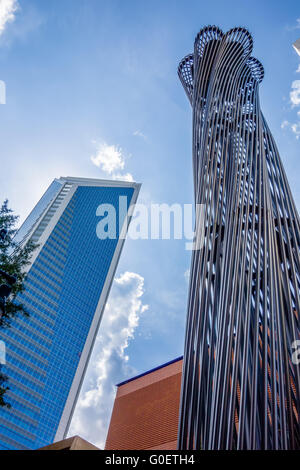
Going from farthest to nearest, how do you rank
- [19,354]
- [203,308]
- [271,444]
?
[19,354] < [203,308] < [271,444]

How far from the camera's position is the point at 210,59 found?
18.9m

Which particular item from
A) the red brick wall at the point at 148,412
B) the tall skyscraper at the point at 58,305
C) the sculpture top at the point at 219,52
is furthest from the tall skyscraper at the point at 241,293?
the tall skyscraper at the point at 58,305

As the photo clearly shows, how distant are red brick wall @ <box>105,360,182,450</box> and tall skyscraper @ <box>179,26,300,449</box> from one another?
464 centimetres

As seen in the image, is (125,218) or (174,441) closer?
(174,441)

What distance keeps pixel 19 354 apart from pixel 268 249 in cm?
5810

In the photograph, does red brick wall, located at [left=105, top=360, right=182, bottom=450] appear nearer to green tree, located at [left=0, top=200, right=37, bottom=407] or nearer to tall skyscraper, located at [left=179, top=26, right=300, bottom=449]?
tall skyscraper, located at [left=179, top=26, right=300, bottom=449]

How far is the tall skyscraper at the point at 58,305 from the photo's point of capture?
A: 57.9m

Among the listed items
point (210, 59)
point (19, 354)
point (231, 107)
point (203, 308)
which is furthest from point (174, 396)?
point (19, 354)

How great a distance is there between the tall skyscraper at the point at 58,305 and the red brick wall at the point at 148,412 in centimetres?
3395

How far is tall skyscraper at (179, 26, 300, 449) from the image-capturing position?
26.2ft

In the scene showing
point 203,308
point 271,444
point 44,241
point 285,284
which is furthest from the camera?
point 44,241

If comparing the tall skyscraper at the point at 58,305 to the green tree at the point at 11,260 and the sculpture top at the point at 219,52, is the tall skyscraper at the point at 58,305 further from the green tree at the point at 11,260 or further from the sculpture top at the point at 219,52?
the green tree at the point at 11,260

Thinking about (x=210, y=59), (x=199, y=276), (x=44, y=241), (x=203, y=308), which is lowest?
(x=203, y=308)

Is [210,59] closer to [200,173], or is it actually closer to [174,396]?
[200,173]
